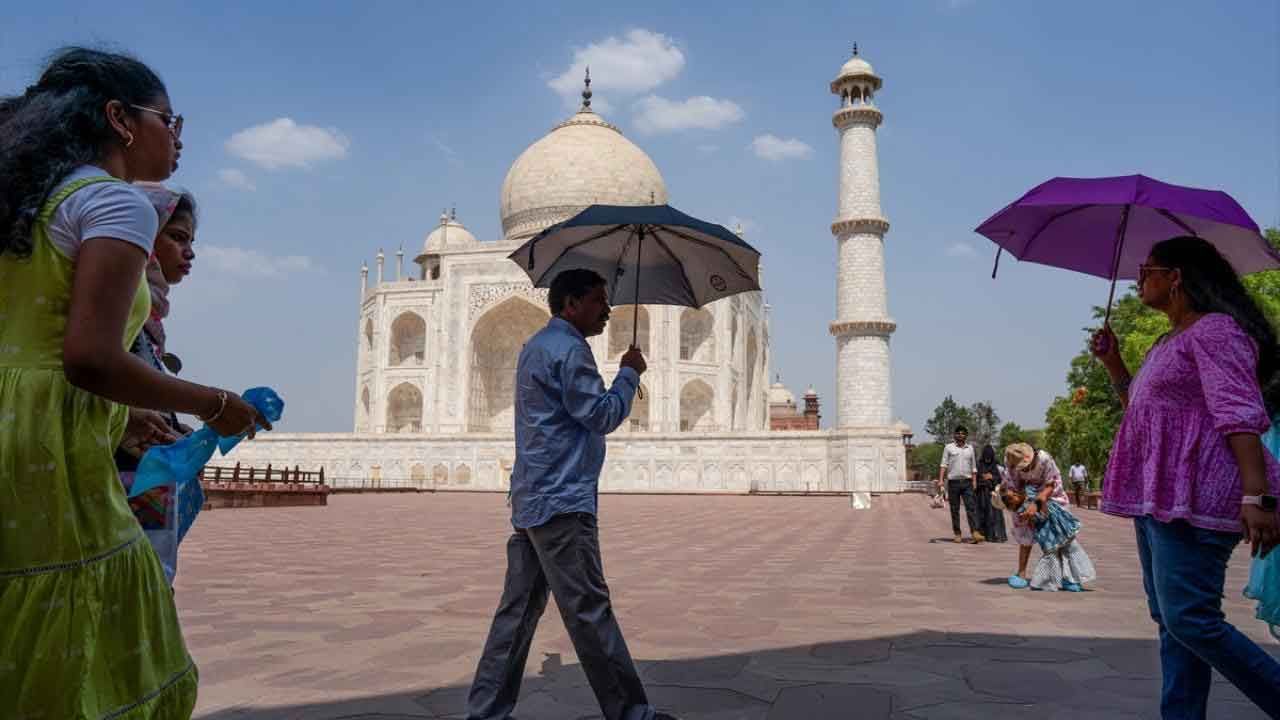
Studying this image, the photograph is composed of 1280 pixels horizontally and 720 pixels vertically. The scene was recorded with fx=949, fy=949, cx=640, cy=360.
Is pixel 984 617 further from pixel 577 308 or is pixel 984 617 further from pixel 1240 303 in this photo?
pixel 577 308

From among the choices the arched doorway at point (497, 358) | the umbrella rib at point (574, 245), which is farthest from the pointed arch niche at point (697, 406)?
the umbrella rib at point (574, 245)

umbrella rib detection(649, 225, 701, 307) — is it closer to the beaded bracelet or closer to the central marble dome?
the beaded bracelet

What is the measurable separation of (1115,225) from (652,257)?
1784 millimetres

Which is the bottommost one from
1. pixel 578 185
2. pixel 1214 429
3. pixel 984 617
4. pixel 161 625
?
pixel 984 617

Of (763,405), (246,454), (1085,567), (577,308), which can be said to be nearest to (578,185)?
(763,405)

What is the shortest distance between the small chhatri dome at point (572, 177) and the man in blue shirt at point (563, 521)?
1210 inches

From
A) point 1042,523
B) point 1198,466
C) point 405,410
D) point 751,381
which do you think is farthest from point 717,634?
point 751,381

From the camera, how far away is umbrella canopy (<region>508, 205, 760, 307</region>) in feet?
11.5

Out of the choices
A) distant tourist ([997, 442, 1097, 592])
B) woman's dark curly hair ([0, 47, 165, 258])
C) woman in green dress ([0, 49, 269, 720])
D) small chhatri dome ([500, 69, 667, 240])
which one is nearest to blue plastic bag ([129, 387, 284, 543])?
woman in green dress ([0, 49, 269, 720])

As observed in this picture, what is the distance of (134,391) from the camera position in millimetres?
1385

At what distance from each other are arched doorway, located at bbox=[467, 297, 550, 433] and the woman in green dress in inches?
1194

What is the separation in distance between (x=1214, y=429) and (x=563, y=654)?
247 centimetres

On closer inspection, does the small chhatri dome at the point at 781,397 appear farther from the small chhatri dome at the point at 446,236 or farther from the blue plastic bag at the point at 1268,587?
the blue plastic bag at the point at 1268,587

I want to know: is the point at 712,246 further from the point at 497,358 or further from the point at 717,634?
the point at 497,358
